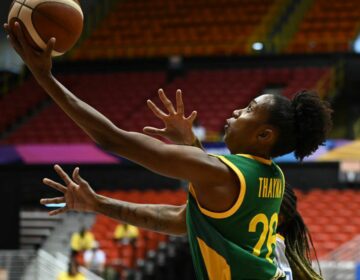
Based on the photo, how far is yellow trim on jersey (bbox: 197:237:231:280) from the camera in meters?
2.58

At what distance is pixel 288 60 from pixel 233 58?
116cm

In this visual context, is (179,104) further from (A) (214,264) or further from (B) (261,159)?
(A) (214,264)

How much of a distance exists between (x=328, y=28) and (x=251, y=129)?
14316 millimetres

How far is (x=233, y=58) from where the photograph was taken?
1598 cm

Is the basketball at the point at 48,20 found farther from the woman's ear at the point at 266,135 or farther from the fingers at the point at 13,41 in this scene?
the woman's ear at the point at 266,135

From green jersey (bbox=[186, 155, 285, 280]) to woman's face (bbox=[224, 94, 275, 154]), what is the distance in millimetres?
49

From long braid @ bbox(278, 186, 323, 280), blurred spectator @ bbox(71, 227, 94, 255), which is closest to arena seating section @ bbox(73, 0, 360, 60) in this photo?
blurred spectator @ bbox(71, 227, 94, 255)

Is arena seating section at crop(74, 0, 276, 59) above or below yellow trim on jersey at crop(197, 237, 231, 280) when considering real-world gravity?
above

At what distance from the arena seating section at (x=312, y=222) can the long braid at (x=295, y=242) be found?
670 cm

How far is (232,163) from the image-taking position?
2529 millimetres

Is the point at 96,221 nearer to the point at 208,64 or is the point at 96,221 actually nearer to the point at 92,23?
the point at 208,64

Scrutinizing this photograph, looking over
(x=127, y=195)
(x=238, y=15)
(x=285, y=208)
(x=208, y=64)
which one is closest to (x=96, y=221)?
(x=127, y=195)

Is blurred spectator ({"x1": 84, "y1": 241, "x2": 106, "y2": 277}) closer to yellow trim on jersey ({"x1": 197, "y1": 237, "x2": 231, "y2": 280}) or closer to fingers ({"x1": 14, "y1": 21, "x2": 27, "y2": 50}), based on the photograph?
yellow trim on jersey ({"x1": 197, "y1": 237, "x2": 231, "y2": 280})

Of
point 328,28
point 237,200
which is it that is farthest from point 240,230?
point 328,28
